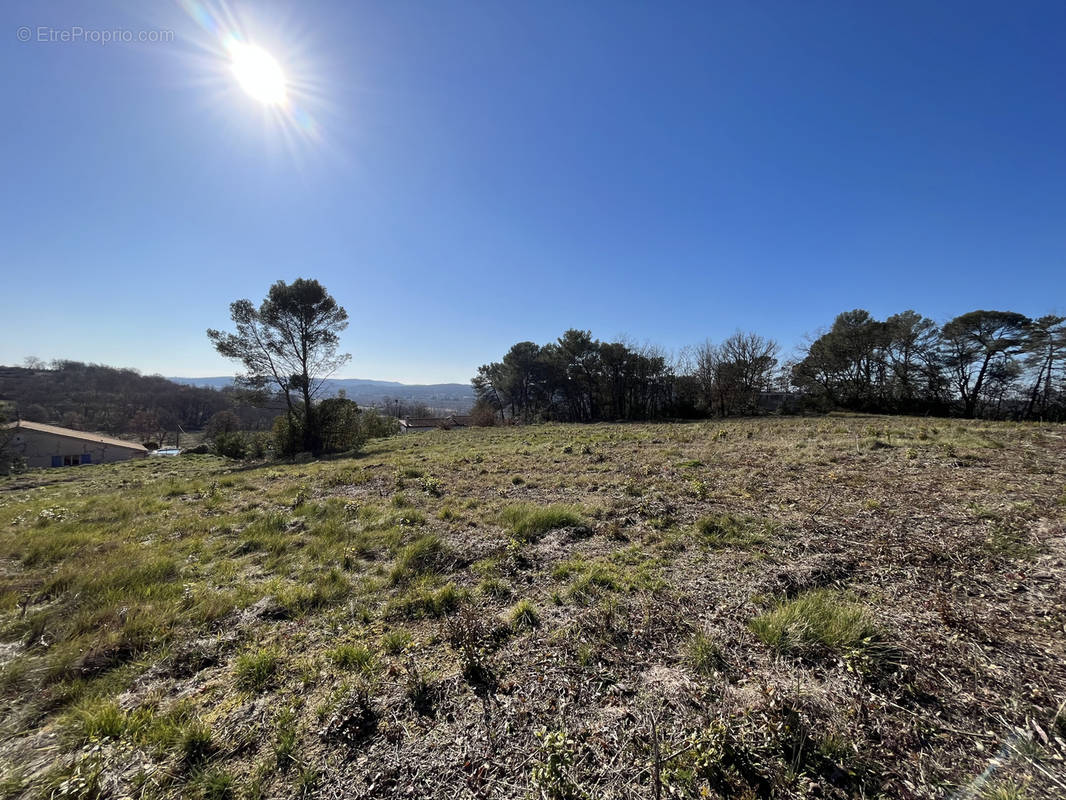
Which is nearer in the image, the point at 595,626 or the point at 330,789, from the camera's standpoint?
the point at 330,789

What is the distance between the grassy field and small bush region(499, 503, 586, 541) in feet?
0.16

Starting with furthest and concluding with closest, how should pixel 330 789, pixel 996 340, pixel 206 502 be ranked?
pixel 996 340 < pixel 206 502 < pixel 330 789

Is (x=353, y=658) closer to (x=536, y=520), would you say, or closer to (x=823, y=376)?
(x=536, y=520)

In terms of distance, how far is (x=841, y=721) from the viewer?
2.06 metres

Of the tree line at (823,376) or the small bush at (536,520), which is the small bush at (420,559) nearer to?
the small bush at (536,520)

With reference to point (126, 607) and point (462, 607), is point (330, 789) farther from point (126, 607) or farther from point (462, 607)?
point (126, 607)

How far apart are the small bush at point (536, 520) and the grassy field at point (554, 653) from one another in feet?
0.16

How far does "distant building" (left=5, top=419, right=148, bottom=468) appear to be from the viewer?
36188mm

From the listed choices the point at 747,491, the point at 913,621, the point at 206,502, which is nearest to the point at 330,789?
the point at 913,621

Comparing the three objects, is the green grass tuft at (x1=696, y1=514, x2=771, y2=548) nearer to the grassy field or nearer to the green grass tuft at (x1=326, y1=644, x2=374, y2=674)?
the grassy field

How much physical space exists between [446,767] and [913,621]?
3.64m

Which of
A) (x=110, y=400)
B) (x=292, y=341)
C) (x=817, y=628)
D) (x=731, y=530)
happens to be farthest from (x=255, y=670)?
(x=110, y=400)

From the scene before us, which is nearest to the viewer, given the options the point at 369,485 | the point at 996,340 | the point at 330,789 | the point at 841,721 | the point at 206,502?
the point at 330,789

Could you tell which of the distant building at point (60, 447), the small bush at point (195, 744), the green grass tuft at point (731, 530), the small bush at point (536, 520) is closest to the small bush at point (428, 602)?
the small bush at point (195, 744)
